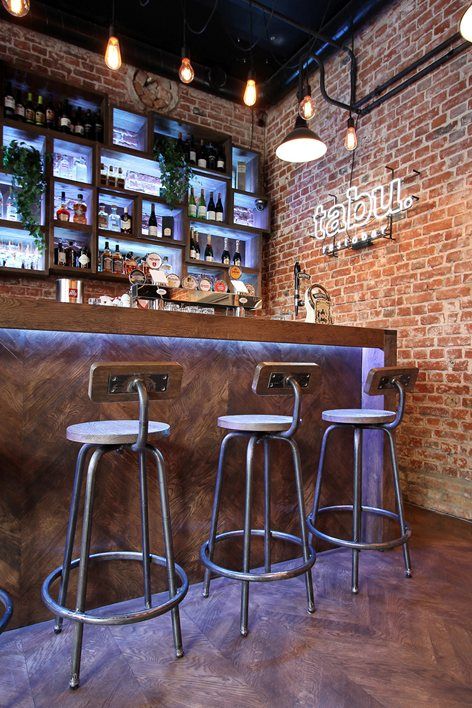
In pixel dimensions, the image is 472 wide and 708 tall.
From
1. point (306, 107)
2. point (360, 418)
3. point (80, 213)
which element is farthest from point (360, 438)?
point (80, 213)

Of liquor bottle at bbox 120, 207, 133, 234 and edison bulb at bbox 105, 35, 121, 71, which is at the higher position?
edison bulb at bbox 105, 35, 121, 71

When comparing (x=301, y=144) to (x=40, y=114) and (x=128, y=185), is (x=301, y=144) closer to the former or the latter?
(x=128, y=185)

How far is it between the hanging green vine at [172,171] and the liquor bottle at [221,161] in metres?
0.54

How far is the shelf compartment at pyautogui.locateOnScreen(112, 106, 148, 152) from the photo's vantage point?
410 centimetres

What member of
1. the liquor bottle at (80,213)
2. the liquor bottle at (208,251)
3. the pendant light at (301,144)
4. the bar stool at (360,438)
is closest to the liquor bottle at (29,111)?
the liquor bottle at (80,213)

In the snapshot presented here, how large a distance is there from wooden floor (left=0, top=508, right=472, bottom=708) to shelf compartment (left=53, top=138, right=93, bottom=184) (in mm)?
3368

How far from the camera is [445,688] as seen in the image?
1.34 meters

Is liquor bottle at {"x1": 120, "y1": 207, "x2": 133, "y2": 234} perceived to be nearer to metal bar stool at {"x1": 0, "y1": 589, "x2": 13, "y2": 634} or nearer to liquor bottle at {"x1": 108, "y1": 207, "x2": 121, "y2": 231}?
liquor bottle at {"x1": 108, "y1": 207, "x2": 121, "y2": 231}

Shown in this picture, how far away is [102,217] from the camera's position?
4.03 m

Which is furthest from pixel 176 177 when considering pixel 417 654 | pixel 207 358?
pixel 417 654

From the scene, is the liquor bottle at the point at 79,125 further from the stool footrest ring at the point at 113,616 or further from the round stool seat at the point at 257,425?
the stool footrest ring at the point at 113,616

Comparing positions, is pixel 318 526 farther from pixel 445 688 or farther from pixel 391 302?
pixel 391 302

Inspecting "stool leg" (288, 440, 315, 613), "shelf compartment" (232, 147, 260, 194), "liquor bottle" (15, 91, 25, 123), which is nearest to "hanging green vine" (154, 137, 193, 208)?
"shelf compartment" (232, 147, 260, 194)

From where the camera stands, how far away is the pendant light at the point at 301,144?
2908 millimetres
